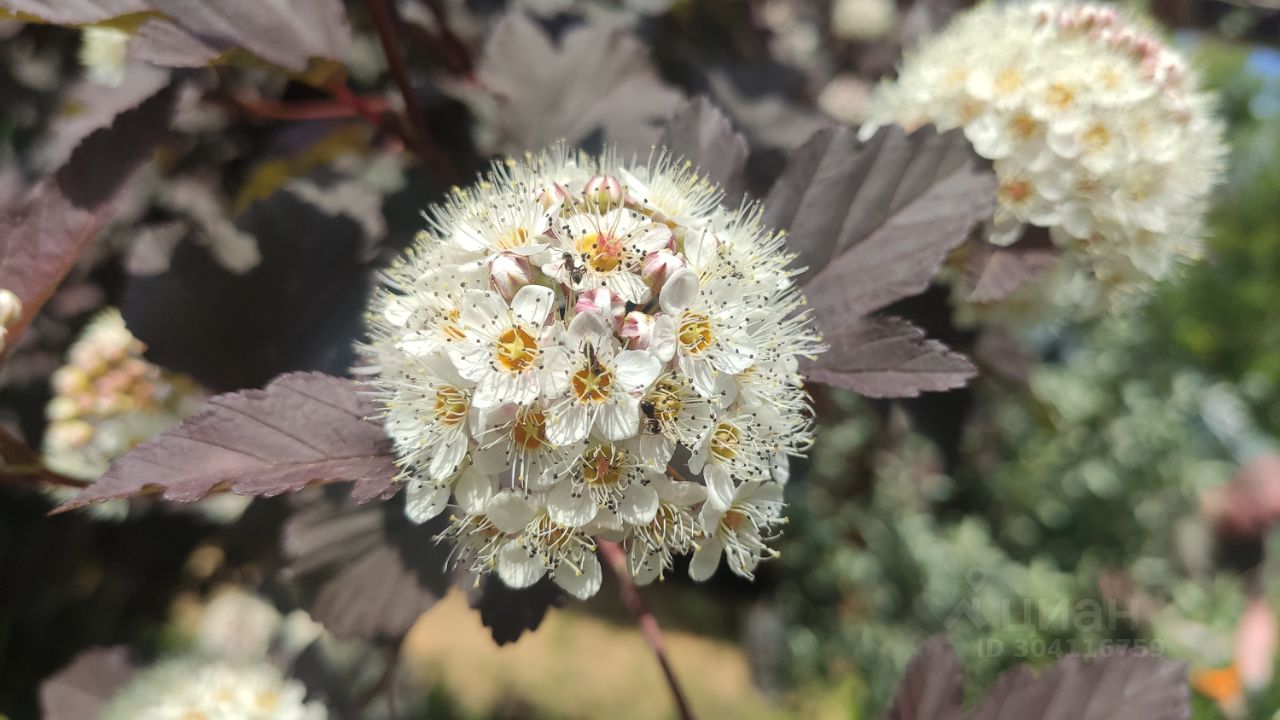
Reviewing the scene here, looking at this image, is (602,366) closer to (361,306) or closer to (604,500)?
(604,500)

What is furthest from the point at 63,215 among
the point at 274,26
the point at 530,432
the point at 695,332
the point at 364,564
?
the point at 695,332

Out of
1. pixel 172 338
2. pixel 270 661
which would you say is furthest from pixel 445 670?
pixel 172 338

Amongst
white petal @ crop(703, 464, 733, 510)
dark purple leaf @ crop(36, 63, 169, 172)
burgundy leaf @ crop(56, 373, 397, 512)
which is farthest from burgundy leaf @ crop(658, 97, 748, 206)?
dark purple leaf @ crop(36, 63, 169, 172)

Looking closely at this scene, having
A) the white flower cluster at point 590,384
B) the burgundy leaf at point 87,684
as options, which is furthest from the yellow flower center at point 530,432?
the burgundy leaf at point 87,684

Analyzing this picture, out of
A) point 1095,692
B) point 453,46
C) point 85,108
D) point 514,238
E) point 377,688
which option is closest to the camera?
point 514,238

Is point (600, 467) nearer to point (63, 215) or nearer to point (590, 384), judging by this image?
point (590, 384)

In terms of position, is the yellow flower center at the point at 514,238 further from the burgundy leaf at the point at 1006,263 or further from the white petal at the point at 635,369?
the burgundy leaf at the point at 1006,263
